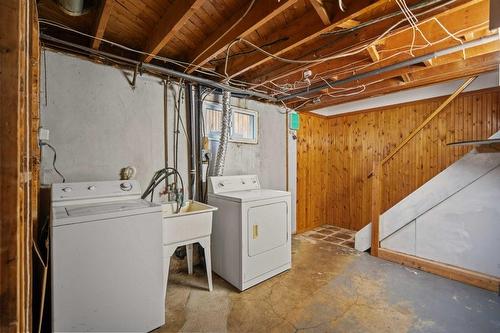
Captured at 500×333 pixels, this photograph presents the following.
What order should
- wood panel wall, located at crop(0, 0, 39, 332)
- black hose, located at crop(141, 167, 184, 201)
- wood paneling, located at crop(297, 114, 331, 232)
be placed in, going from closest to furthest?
wood panel wall, located at crop(0, 0, 39, 332), black hose, located at crop(141, 167, 184, 201), wood paneling, located at crop(297, 114, 331, 232)

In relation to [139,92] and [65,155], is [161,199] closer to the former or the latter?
[65,155]

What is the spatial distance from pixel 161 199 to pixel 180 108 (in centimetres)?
102

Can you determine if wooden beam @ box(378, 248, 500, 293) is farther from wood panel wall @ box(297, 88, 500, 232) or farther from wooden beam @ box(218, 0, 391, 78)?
wooden beam @ box(218, 0, 391, 78)

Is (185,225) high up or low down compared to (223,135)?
down

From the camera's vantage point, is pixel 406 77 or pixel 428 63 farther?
pixel 406 77

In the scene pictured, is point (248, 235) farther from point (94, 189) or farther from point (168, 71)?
point (168, 71)

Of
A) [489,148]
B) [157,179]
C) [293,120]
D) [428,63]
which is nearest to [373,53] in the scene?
→ [428,63]

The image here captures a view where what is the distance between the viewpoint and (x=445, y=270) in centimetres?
246

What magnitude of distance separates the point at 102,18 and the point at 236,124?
179cm

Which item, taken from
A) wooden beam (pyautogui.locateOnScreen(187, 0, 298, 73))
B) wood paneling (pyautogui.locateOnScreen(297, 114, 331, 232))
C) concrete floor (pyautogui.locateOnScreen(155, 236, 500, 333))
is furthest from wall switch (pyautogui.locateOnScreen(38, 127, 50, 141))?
wood paneling (pyautogui.locateOnScreen(297, 114, 331, 232))

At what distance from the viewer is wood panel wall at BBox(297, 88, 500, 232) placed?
3.07m

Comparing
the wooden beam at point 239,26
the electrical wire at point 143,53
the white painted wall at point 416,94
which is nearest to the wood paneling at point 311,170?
the white painted wall at point 416,94

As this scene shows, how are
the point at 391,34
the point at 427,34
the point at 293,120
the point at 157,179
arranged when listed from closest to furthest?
the point at 391,34 → the point at 427,34 → the point at 157,179 → the point at 293,120

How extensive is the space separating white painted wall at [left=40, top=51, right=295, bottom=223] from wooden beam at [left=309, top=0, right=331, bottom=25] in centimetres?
168
